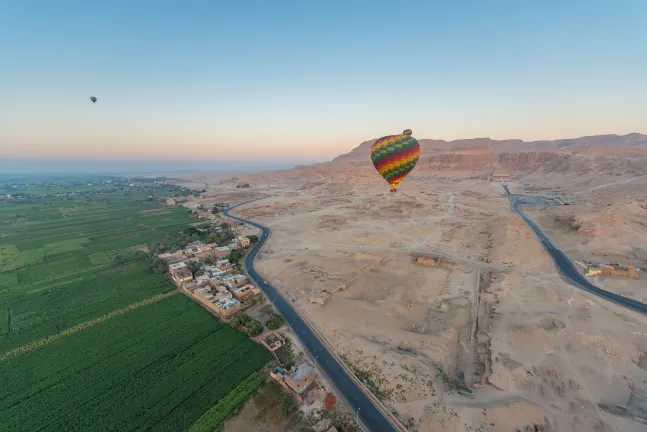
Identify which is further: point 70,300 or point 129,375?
point 70,300

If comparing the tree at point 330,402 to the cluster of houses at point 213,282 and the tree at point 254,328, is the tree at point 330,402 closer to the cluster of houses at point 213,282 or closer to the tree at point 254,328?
the tree at point 254,328

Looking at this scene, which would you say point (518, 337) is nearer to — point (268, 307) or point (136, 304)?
point (268, 307)

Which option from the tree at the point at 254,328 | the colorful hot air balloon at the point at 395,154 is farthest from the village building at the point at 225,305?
the colorful hot air balloon at the point at 395,154

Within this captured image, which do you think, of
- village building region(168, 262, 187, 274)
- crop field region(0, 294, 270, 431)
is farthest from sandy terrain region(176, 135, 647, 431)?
village building region(168, 262, 187, 274)

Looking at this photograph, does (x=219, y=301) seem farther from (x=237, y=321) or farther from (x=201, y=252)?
(x=201, y=252)

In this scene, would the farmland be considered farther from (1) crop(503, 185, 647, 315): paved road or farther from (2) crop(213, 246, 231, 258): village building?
(1) crop(503, 185, 647, 315): paved road

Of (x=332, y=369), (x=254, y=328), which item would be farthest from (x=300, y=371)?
(x=254, y=328)

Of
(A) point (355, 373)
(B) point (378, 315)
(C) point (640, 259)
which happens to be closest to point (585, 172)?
(C) point (640, 259)
